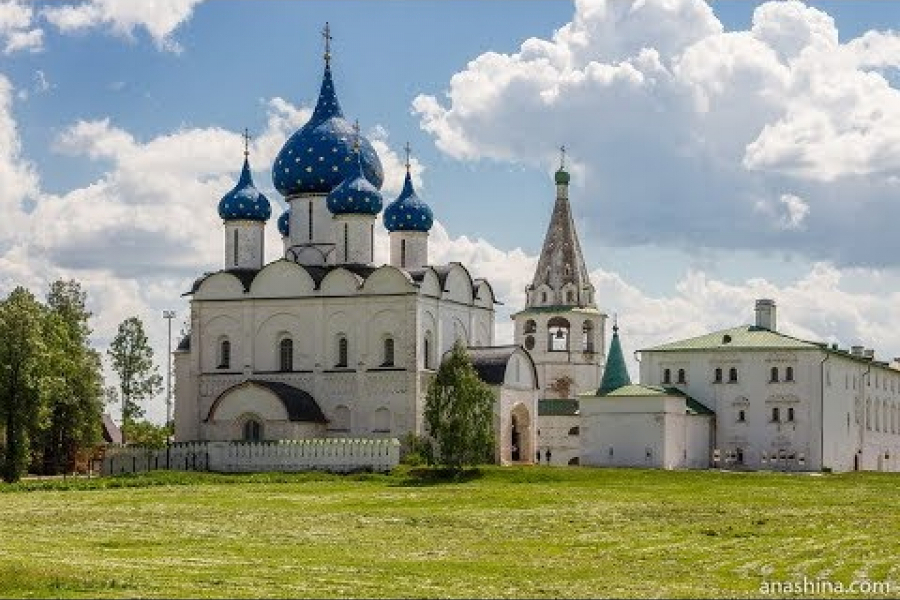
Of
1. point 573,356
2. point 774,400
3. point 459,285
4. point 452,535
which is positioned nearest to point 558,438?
point 573,356

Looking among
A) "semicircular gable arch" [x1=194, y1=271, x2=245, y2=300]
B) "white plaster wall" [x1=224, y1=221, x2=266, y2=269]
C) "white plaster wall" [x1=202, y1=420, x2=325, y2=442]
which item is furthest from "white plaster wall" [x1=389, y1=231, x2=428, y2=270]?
"white plaster wall" [x1=202, y1=420, x2=325, y2=442]

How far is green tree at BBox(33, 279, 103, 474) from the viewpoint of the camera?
199 feet

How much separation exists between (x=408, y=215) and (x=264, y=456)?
12.4 meters

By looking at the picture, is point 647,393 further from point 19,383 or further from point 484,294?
point 19,383

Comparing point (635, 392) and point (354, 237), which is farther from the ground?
point (354, 237)

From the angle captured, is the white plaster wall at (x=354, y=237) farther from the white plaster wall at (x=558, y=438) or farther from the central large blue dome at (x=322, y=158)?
the white plaster wall at (x=558, y=438)

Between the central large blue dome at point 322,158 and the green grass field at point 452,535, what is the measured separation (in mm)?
17534

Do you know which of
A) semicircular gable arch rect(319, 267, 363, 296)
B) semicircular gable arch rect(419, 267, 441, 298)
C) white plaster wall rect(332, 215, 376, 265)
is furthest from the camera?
white plaster wall rect(332, 215, 376, 265)

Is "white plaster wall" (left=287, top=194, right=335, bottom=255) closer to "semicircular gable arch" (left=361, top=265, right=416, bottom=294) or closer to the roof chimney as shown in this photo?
"semicircular gable arch" (left=361, top=265, right=416, bottom=294)

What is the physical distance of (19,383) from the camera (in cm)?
5366

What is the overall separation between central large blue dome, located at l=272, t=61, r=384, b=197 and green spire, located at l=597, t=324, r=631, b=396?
11.7m

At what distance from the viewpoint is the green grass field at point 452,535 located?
23156 millimetres

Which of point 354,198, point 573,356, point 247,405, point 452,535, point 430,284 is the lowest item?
point 452,535

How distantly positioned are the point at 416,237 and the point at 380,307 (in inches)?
172
